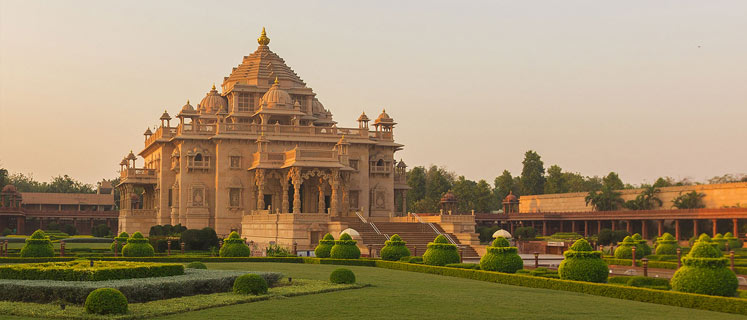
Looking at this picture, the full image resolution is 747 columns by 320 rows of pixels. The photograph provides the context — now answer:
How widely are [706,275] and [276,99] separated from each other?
42561 mm

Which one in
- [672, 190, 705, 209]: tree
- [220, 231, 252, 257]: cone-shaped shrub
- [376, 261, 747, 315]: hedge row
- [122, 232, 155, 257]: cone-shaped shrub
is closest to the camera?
[376, 261, 747, 315]: hedge row

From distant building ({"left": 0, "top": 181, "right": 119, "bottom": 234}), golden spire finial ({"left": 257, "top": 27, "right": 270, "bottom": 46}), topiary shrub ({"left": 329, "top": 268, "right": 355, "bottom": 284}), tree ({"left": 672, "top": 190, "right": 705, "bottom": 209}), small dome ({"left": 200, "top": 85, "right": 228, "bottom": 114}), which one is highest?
golden spire finial ({"left": 257, "top": 27, "right": 270, "bottom": 46})

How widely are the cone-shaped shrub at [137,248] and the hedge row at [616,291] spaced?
13.4 meters

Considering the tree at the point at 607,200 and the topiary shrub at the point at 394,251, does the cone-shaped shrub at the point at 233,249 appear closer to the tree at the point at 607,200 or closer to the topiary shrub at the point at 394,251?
the topiary shrub at the point at 394,251

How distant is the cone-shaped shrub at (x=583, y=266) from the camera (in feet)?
78.7

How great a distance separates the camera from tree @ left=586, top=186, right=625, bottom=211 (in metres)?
78.8

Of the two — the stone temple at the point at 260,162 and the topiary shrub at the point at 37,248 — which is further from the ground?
the stone temple at the point at 260,162

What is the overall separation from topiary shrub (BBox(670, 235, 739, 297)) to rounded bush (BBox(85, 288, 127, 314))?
13.2 m

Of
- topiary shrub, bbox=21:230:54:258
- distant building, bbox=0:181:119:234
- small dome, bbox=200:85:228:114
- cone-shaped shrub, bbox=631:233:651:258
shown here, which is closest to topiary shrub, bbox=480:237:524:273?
cone-shaped shrub, bbox=631:233:651:258

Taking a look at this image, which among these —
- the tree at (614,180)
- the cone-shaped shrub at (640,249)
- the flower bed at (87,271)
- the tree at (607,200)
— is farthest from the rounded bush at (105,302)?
the tree at (614,180)

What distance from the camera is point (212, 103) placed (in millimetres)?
63625

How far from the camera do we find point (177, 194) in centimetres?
5812

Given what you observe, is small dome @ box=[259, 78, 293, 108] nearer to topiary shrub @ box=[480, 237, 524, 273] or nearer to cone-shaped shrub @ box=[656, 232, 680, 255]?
cone-shaped shrub @ box=[656, 232, 680, 255]

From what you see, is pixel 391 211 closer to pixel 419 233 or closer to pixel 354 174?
pixel 354 174
